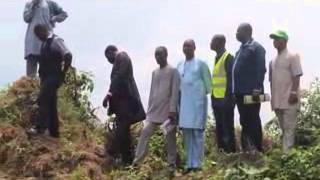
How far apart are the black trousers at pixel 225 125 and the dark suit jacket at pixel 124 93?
123cm

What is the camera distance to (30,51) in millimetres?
12773

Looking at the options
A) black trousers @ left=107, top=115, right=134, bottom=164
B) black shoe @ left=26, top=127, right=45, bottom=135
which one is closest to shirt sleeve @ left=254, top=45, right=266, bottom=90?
black trousers @ left=107, top=115, right=134, bottom=164

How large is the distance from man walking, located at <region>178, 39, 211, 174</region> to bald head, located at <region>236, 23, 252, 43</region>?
63 centimetres

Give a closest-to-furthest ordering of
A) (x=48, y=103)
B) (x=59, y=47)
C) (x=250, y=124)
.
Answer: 1. (x=250, y=124)
2. (x=59, y=47)
3. (x=48, y=103)

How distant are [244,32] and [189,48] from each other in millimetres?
783

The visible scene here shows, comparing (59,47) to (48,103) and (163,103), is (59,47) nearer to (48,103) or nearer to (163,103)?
(48,103)

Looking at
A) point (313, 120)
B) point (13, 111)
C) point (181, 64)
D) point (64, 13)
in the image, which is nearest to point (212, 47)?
point (181, 64)

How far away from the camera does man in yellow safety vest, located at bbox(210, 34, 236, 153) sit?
10.7 m

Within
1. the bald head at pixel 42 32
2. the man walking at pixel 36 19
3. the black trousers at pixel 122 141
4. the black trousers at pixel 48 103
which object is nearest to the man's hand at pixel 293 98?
the black trousers at pixel 122 141

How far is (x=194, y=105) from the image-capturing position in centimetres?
1073

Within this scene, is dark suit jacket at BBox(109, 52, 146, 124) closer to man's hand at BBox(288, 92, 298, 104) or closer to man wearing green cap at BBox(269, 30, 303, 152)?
man wearing green cap at BBox(269, 30, 303, 152)

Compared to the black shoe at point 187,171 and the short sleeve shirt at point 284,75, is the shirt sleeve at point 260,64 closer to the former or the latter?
the short sleeve shirt at point 284,75

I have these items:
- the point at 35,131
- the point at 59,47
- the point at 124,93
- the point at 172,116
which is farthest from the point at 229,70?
the point at 35,131

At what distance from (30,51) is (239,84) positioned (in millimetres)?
3902
